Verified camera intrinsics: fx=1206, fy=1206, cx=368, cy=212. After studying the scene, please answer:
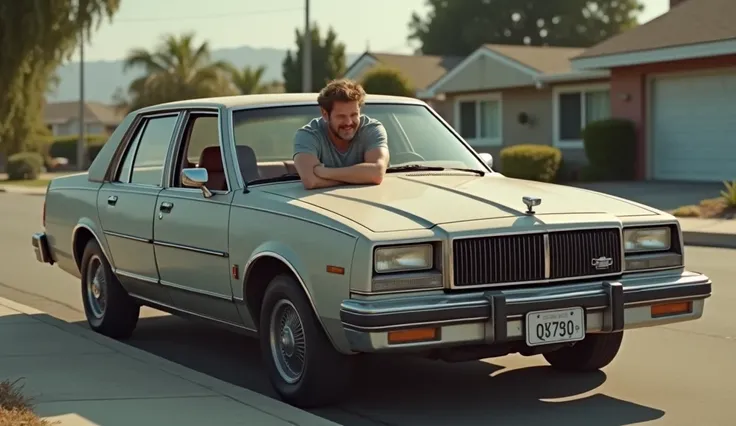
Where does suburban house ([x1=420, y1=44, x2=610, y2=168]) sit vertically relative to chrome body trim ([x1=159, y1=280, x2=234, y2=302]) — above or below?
above

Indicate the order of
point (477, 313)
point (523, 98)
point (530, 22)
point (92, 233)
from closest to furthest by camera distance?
1. point (477, 313)
2. point (92, 233)
3. point (523, 98)
4. point (530, 22)

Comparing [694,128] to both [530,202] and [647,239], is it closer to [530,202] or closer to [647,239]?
[647,239]

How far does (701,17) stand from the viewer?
2788cm

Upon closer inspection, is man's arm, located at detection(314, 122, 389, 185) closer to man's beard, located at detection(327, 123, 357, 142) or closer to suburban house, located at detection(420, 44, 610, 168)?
man's beard, located at detection(327, 123, 357, 142)

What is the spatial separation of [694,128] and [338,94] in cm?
2131

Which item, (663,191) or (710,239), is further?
(663,191)

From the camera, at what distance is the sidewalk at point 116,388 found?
5852 mm

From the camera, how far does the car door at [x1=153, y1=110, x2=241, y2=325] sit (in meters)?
7.16

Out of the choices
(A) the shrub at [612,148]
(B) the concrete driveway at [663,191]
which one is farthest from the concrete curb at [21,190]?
(B) the concrete driveway at [663,191]

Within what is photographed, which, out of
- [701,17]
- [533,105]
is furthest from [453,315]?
[533,105]

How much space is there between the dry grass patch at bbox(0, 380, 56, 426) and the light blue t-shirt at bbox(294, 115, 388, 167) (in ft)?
7.02

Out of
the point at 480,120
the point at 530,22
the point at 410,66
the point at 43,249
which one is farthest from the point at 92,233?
the point at 530,22

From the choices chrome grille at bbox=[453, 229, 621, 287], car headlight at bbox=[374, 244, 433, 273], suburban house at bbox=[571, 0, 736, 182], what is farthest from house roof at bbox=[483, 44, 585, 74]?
car headlight at bbox=[374, 244, 433, 273]

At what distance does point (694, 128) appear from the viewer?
27.0 meters
